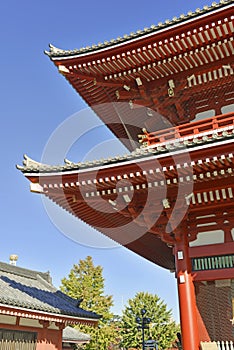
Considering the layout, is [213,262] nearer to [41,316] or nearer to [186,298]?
[186,298]

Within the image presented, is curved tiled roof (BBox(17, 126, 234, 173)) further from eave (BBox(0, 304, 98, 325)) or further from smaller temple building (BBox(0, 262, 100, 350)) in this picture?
eave (BBox(0, 304, 98, 325))

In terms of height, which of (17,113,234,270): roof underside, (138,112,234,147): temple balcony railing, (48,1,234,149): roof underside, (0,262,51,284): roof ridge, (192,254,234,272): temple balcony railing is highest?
(48,1,234,149): roof underside

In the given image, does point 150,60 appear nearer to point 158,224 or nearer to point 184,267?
point 158,224

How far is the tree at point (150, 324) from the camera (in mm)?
49719

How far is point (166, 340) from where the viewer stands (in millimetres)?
49500

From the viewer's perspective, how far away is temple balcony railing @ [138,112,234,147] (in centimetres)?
1023

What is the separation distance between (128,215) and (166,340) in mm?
45185

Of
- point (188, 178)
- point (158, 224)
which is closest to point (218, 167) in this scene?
point (188, 178)

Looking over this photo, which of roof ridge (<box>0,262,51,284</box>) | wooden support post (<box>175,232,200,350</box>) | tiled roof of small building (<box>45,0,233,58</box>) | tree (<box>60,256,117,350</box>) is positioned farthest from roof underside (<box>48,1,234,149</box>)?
tree (<box>60,256,117,350</box>)

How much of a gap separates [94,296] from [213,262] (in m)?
29.1

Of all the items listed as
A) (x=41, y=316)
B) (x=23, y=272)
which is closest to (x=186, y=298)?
(x=41, y=316)

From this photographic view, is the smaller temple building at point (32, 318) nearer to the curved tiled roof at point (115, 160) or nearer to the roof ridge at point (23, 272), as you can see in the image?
the roof ridge at point (23, 272)

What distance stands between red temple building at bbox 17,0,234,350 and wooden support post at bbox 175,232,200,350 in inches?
1.0

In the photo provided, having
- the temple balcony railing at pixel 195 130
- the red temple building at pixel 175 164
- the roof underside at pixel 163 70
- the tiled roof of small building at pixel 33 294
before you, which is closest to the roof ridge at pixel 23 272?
the tiled roof of small building at pixel 33 294
